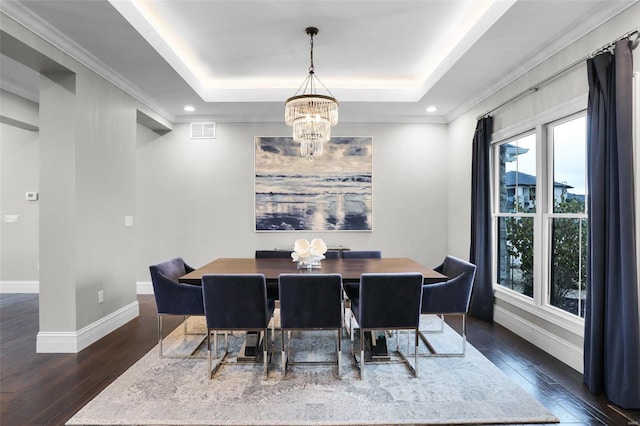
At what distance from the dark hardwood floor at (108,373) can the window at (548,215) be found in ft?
1.89

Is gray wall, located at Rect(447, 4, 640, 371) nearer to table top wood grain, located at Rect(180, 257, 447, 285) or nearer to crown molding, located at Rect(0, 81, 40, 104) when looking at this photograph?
table top wood grain, located at Rect(180, 257, 447, 285)

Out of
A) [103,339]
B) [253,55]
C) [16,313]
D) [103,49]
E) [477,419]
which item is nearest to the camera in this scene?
[477,419]

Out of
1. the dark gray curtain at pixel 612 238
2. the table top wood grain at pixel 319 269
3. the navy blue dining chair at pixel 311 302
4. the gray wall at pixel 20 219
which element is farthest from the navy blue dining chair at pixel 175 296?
the gray wall at pixel 20 219

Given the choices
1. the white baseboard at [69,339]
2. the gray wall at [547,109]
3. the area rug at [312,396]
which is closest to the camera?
the area rug at [312,396]

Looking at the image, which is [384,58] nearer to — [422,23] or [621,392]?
[422,23]

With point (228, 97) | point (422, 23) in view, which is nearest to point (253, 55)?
point (228, 97)

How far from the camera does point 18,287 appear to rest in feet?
18.0

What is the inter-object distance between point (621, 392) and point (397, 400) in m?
1.41

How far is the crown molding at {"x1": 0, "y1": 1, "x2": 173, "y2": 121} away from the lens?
254 centimetres

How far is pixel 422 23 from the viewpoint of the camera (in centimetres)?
326

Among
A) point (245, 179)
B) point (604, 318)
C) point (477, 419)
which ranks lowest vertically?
point (477, 419)

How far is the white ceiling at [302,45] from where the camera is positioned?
A: 273cm

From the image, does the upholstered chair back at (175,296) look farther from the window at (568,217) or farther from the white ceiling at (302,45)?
the window at (568,217)

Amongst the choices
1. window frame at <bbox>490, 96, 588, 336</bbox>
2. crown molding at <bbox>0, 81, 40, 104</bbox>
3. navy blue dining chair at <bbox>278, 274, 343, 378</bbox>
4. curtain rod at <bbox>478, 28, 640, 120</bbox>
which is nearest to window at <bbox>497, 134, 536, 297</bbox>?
window frame at <bbox>490, 96, 588, 336</bbox>
